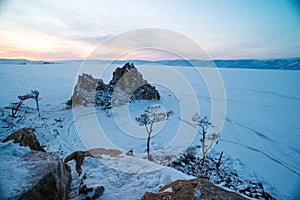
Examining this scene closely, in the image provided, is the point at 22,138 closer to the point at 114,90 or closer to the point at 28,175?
the point at 28,175

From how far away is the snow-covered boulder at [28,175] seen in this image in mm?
2980

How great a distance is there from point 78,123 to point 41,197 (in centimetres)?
1554

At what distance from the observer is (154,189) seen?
544 centimetres

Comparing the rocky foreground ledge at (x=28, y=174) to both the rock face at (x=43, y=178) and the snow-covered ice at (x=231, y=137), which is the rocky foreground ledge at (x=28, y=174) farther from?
the snow-covered ice at (x=231, y=137)

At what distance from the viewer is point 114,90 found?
26891mm

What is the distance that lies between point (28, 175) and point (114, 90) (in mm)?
24003

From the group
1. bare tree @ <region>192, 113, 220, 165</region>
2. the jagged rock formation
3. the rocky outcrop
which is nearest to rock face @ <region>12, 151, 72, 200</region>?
the rocky outcrop

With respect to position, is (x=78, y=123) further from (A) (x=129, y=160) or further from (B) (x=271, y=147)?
(B) (x=271, y=147)

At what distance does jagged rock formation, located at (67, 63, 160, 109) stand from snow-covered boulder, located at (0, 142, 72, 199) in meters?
18.5

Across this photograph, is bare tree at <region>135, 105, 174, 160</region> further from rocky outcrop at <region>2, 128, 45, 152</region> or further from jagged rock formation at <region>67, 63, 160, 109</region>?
jagged rock formation at <region>67, 63, 160, 109</region>

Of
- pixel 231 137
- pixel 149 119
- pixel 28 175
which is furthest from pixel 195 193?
pixel 231 137

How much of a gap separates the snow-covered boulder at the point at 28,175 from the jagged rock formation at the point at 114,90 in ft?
60.7

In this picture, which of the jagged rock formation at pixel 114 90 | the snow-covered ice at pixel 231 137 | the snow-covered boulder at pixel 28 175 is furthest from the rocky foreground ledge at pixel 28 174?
the jagged rock formation at pixel 114 90

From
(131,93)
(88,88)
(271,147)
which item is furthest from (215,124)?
(88,88)
